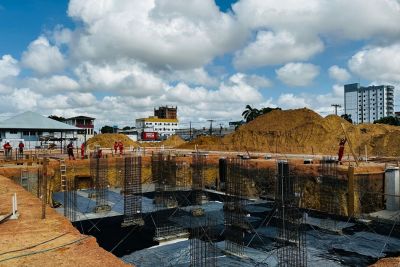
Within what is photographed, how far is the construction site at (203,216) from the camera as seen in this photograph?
8.81 metres

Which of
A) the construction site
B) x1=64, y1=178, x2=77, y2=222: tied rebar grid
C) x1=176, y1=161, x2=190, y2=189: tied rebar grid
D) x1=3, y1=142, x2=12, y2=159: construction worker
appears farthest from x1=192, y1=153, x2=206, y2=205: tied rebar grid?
x1=3, y1=142, x2=12, y2=159: construction worker

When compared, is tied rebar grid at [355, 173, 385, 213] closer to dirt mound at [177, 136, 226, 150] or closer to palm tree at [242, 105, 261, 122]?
dirt mound at [177, 136, 226, 150]

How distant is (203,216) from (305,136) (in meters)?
22.2

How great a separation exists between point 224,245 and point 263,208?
244 inches

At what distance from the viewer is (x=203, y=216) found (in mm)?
15938

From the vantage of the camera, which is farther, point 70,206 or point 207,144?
point 207,144

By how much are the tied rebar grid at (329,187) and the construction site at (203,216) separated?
2.2 inches

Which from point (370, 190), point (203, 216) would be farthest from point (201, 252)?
point (370, 190)

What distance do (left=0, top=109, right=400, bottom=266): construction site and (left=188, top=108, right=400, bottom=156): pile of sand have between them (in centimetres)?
265

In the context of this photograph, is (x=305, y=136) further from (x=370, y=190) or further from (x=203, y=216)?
(x=203, y=216)

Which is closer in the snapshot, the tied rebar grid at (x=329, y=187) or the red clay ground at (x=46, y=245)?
the red clay ground at (x=46, y=245)

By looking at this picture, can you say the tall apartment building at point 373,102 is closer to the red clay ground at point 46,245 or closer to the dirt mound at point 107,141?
the dirt mound at point 107,141

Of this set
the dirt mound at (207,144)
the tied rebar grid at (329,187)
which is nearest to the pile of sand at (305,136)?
the dirt mound at (207,144)

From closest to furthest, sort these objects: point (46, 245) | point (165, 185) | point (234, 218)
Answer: point (46, 245) < point (234, 218) < point (165, 185)
